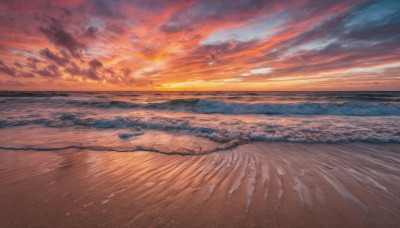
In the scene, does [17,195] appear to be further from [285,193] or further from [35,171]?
[285,193]

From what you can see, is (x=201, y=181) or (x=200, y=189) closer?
(x=200, y=189)

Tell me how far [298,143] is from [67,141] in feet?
25.8

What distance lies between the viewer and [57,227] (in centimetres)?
192

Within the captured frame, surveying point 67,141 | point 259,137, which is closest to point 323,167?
point 259,137

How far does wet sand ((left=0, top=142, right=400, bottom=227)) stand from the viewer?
2072 mm

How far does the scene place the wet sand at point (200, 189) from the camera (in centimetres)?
207

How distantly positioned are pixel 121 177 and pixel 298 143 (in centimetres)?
535

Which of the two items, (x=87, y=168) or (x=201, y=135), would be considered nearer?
(x=87, y=168)

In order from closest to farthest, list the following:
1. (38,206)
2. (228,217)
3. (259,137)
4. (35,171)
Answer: (228,217), (38,206), (35,171), (259,137)

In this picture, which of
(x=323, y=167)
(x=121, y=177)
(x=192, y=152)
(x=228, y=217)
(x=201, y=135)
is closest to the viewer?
(x=228, y=217)

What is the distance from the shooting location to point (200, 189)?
8.93 ft

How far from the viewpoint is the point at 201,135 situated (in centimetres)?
619

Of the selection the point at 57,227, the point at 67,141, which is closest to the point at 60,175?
the point at 57,227

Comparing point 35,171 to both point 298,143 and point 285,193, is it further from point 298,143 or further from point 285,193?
point 298,143
